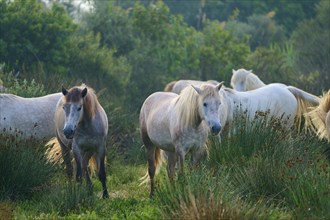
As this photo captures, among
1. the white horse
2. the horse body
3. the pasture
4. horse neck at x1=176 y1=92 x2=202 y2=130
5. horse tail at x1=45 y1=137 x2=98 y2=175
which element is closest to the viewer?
the pasture

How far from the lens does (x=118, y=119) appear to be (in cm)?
1611

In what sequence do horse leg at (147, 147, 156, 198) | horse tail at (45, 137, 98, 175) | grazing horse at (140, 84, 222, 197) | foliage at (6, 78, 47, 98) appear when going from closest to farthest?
grazing horse at (140, 84, 222, 197) → horse leg at (147, 147, 156, 198) → horse tail at (45, 137, 98, 175) → foliage at (6, 78, 47, 98)

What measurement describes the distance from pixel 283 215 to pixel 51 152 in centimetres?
476

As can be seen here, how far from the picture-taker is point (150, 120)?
10.9m

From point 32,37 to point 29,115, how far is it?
10.6 m

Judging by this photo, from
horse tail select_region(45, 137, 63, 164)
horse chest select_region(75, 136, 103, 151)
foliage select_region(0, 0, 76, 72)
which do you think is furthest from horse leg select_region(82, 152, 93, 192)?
foliage select_region(0, 0, 76, 72)

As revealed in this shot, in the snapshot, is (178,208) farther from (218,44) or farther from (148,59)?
(218,44)

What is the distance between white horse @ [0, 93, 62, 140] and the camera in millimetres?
12097

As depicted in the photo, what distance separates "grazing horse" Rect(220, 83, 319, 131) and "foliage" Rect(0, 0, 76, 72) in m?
9.31

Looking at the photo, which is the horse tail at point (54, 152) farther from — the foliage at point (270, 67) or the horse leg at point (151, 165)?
the foliage at point (270, 67)

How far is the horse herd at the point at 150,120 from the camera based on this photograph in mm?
9836

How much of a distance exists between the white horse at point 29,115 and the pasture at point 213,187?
0.98 m

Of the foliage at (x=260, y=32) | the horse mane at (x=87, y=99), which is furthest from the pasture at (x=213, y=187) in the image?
the foliage at (x=260, y=32)

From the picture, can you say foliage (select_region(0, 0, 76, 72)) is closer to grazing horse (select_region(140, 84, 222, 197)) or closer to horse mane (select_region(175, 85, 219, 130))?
grazing horse (select_region(140, 84, 222, 197))
